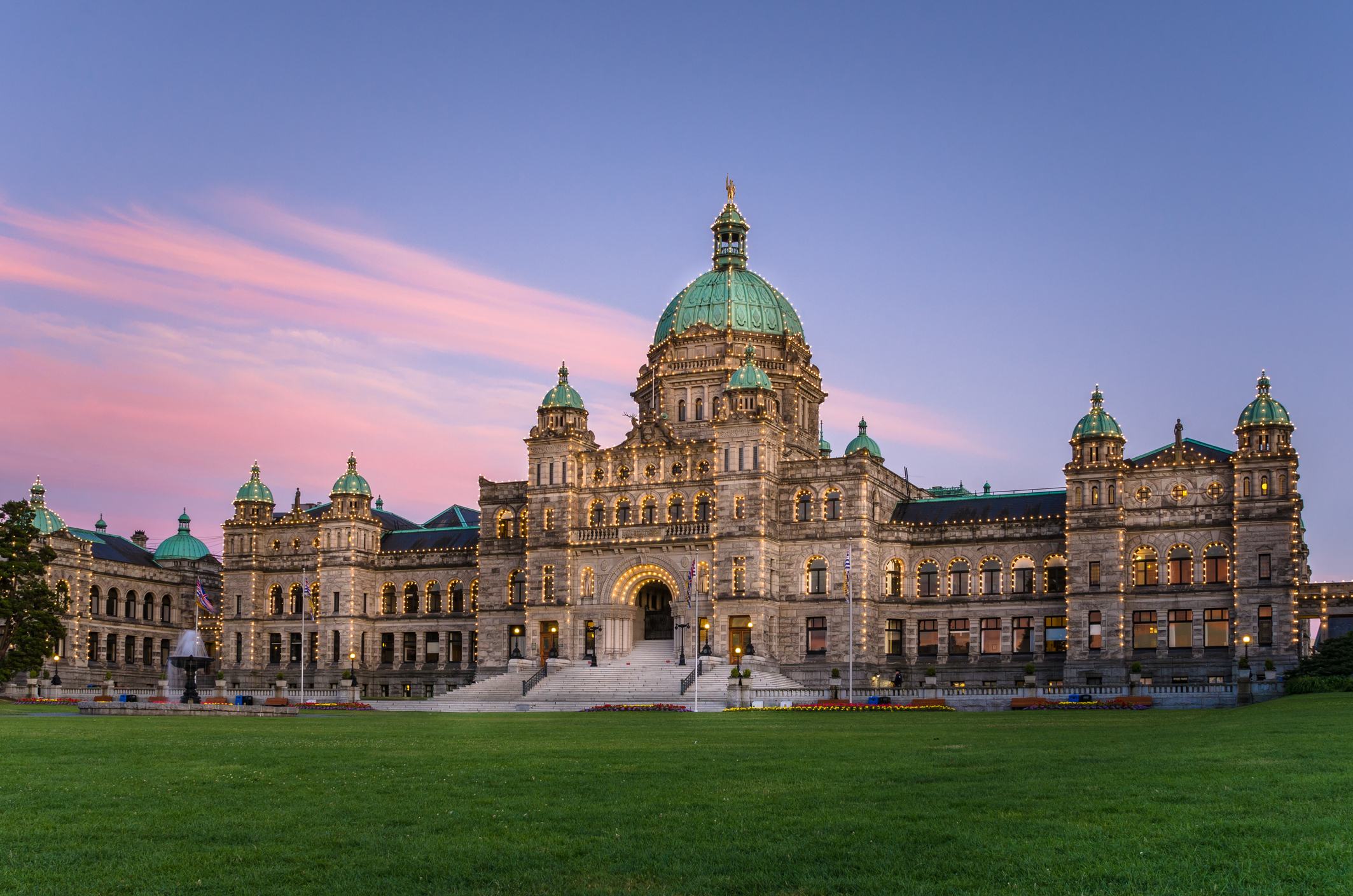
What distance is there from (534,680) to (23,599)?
106 ft

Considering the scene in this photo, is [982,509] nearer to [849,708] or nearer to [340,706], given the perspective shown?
[849,708]

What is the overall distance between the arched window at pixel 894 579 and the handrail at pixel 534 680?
2453 cm

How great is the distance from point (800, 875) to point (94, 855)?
27.3 ft

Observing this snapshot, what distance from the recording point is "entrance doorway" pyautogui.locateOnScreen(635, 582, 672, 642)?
102625mm

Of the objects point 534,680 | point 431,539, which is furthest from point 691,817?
point 431,539

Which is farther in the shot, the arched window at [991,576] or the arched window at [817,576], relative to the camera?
the arched window at [991,576]

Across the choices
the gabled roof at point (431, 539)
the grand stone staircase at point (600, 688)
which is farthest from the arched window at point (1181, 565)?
the gabled roof at point (431, 539)

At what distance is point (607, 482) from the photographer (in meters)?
101

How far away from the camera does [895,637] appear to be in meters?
98.1

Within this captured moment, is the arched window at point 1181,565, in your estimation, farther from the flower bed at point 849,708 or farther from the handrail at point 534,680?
the handrail at point 534,680

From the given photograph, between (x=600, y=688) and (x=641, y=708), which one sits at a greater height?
(x=641, y=708)

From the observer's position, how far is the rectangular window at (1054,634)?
307 feet

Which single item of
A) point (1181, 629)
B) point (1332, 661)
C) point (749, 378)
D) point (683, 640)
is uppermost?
point (749, 378)

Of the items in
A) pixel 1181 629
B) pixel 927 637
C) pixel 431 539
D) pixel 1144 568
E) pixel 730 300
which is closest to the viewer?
pixel 1181 629
